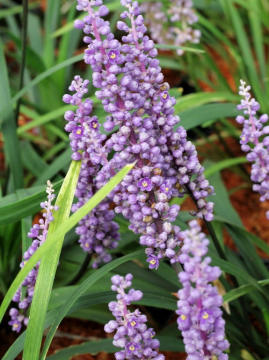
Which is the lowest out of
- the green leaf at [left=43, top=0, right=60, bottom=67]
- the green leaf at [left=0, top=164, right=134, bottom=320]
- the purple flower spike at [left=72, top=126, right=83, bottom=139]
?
the green leaf at [left=0, top=164, right=134, bottom=320]

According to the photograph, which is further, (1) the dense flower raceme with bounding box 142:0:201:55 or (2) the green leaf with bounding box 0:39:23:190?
(1) the dense flower raceme with bounding box 142:0:201:55

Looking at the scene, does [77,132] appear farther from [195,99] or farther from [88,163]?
[195,99]

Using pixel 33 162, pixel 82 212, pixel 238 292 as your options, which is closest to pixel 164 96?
pixel 82 212

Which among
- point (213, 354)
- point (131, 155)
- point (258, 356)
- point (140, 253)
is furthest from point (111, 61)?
point (258, 356)

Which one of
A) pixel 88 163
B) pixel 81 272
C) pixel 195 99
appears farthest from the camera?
pixel 195 99

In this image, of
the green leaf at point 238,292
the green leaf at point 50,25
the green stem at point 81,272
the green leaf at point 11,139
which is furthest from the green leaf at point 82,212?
the green leaf at point 50,25

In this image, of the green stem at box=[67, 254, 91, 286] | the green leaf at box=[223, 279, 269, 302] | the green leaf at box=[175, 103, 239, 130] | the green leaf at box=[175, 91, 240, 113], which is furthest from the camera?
the green leaf at box=[175, 91, 240, 113]

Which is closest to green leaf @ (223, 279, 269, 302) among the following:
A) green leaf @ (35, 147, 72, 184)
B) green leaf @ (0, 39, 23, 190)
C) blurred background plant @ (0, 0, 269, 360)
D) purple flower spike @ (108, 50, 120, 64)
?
blurred background plant @ (0, 0, 269, 360)

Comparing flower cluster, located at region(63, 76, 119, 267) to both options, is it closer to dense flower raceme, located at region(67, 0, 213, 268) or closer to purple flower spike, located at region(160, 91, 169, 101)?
dense flower raceme, located at region(67, 0, 213, 268)
